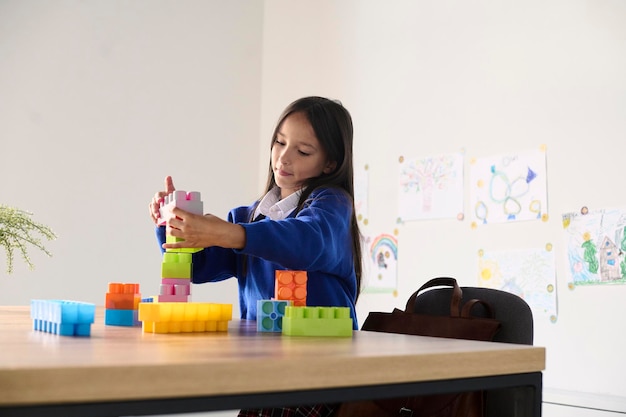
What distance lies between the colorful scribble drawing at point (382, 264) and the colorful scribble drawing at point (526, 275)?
47 cm

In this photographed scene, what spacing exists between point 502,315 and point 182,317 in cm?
61

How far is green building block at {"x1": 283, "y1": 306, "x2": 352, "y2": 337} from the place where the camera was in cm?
97

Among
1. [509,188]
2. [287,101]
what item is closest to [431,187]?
[509,188]

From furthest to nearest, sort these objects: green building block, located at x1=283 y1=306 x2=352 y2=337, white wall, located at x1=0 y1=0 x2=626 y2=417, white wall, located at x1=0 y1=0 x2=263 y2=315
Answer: white wall, located at x1=0 y1=0 x2=263 y2=315
white wall, located at x1=0 y1=0 x2=626 y2=417
green building block, located at x1=283 y1=306 x2=352 y2=337

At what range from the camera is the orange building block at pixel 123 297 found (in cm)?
111

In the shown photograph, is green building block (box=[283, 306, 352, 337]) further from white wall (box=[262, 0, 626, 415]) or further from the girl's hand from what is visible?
white wall (box=[262, 0, 626, 415])

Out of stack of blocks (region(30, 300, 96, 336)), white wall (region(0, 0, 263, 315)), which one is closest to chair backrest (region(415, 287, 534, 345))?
stack of blocks (region(30, 300, 96, 336))

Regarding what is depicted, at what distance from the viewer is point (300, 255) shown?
1.20 m

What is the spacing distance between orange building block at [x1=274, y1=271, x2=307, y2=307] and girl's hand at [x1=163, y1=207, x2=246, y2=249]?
0.09 metres

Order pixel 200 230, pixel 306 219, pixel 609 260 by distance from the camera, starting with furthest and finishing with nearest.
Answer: pixel 609 260 < pixel 306 219 < pixel 200 230

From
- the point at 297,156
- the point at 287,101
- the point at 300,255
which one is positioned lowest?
the point at 300,255

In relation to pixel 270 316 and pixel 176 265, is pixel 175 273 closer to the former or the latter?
pixel 176 265

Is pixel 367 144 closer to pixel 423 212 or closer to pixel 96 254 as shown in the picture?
pixel 423 212

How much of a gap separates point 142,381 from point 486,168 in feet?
7.96
